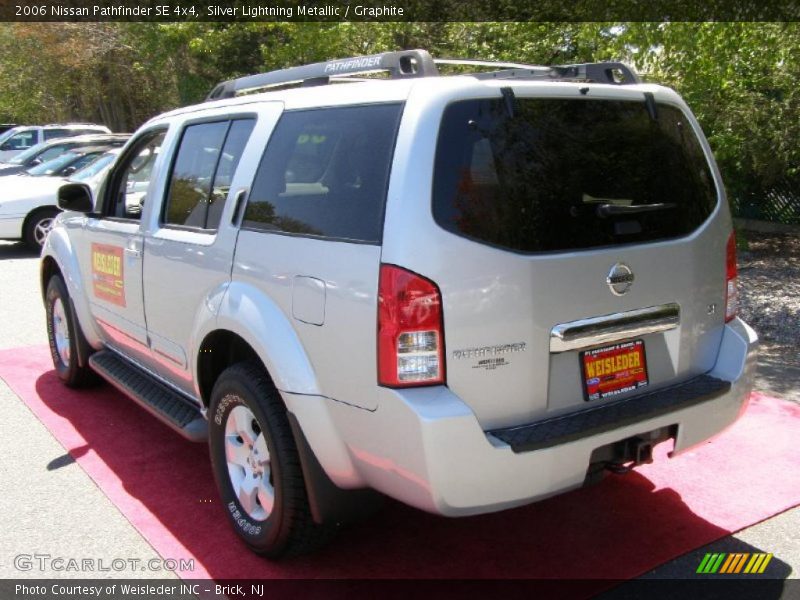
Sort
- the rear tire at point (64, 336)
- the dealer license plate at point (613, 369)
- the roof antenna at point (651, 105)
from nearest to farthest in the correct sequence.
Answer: the dealer license plate at point (613, 369)
the roof antenna at point (651, 105)
the rear tire at point (64, 336)

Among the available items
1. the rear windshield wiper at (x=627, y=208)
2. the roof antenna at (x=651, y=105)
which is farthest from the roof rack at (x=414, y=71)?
the rear windshield wiper at (x=627, y=208)

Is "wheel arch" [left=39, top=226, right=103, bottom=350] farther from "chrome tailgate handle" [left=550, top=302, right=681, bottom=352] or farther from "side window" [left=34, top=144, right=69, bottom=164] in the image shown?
"side window" [left=34, top=144, right=69, bottom=164]

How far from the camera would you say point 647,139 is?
342 cm

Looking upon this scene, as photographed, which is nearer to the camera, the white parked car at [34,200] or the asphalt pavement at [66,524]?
the asphalt pavement at [66,524]

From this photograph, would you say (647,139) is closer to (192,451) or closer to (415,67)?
(415,67)

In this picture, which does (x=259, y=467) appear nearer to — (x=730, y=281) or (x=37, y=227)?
(x=730, y=281)

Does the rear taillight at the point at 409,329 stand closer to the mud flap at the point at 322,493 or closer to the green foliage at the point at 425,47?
the mud flap at the point at 322,493

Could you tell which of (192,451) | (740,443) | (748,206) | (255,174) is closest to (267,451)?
(255,174)

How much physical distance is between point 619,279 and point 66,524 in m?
2.84

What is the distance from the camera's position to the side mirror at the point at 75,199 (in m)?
5.26

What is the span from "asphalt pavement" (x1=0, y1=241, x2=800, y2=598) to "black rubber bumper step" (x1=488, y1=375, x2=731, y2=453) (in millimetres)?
768

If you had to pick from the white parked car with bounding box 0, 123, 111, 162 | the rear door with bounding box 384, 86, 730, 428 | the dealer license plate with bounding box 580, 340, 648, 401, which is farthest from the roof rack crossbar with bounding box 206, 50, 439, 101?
the white parked car with bounding box 0, 123, 111, 162

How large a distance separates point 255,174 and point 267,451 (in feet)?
3.95

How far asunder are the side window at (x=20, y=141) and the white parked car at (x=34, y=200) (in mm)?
9105
